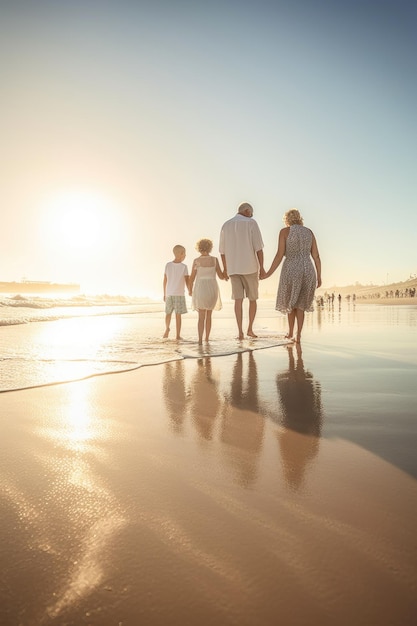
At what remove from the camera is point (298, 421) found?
2.48 metres

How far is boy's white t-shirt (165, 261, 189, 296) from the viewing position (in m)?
8.62

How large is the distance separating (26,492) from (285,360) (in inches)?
156

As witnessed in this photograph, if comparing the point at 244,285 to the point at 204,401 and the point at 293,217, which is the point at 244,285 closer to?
the point at 293,217

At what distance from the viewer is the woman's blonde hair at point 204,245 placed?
25.1 ft

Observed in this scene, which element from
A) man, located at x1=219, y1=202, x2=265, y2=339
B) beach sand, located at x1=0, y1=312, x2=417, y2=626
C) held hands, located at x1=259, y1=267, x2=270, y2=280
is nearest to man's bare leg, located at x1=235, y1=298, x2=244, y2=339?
man, located at x1=219, y1=202, x2=265, y2=339

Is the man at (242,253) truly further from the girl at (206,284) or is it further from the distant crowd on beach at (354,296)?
the distant crowd on beach at (354,296)

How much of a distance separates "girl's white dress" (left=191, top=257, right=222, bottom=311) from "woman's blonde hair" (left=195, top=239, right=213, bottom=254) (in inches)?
7.5

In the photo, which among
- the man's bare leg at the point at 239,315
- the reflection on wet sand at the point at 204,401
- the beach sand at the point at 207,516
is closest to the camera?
the beach sand at the point at 207,516

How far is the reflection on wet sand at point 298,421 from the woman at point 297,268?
3069mm

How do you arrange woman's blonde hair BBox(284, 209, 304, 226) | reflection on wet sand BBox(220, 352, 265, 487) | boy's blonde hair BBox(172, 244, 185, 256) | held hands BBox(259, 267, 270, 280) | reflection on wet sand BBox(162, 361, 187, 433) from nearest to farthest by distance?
reflection on wet sand BBox(220, 352, 265, 487) < reflection on wet sand BBox(162, 361, 187, 433) < woman's blonde hair BBox(284, 209, 304, 226) < held hands BBox(259, 267, 270, 280) < boy's blonde hair BBox(172, 244, 185, 256)

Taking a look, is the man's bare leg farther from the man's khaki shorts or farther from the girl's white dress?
the girl's white dress

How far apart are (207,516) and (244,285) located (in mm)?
6801

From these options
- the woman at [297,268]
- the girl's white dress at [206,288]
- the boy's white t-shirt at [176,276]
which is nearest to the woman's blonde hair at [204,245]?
the girl's white dress at [206,288]

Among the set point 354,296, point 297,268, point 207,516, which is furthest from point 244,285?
point 354,296
